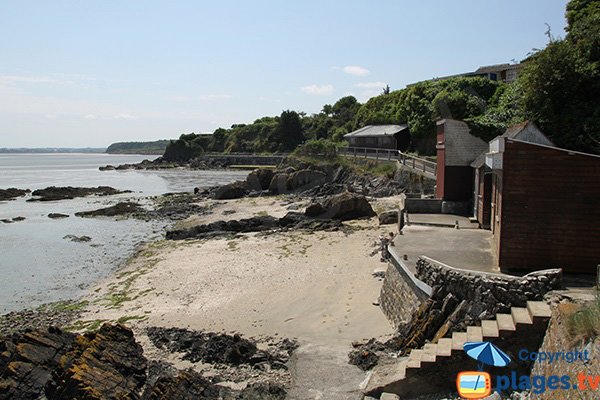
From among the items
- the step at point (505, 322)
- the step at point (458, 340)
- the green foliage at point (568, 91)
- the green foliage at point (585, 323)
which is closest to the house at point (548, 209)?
the step at point (505, 322)

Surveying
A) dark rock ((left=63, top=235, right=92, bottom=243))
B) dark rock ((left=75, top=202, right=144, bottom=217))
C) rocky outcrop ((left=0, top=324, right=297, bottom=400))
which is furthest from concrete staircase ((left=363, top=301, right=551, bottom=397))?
dark rock ((left=75, top=202, right=144, bottom=217))

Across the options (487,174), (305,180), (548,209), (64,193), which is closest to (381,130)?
(305,180)

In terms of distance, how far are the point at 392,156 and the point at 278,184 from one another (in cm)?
1158

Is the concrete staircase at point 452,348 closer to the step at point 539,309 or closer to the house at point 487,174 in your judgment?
the step at point 539,309

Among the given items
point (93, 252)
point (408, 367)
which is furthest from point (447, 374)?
point (93, 252)

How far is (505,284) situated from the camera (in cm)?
931

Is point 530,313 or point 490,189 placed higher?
point 490,189

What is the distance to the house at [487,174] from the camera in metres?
14.4

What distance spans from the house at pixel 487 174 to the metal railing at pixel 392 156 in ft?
31.8

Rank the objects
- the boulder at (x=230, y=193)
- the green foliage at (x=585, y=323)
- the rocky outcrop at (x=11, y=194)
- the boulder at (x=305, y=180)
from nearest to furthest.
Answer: the green foliage at (x=585, y=323) → the boulder at (x=230, y=193) → the boulder at (x=305, y=180) → the rocky outcrop at (x=11, y=194)

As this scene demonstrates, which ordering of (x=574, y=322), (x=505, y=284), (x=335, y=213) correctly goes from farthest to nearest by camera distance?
(x=335, y=213) < (x=505, y=284) < (x=574, y=322)

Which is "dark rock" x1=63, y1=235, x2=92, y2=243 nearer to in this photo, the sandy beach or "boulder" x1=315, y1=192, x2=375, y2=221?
the sandy beach

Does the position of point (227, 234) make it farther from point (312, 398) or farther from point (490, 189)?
point (312, 398)

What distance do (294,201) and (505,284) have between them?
30.1 metres
